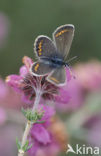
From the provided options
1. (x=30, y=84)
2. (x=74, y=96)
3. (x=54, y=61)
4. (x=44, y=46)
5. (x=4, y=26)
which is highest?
(x=4, y=26)

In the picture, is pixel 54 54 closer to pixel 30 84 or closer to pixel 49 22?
pixel 30 84

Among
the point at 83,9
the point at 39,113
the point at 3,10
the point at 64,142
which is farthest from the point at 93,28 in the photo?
the point at 39,113

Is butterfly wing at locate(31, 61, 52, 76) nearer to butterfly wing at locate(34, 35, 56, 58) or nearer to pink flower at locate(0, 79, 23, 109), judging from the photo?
butterfly wing at locate(34, 35, 56, 58)

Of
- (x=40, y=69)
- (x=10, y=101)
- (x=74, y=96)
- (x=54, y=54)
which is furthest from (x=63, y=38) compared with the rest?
(x=74, y=96)

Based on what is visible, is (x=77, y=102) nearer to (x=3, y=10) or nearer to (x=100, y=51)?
(x=100, y=51)

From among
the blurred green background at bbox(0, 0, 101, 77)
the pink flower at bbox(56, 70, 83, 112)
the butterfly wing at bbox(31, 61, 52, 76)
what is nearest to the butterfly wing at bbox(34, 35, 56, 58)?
the butterfly wing at bbox(31, 61, 52, 76)

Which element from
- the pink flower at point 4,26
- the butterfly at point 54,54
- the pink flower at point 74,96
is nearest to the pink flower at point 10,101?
the pink flower at point 74,96
